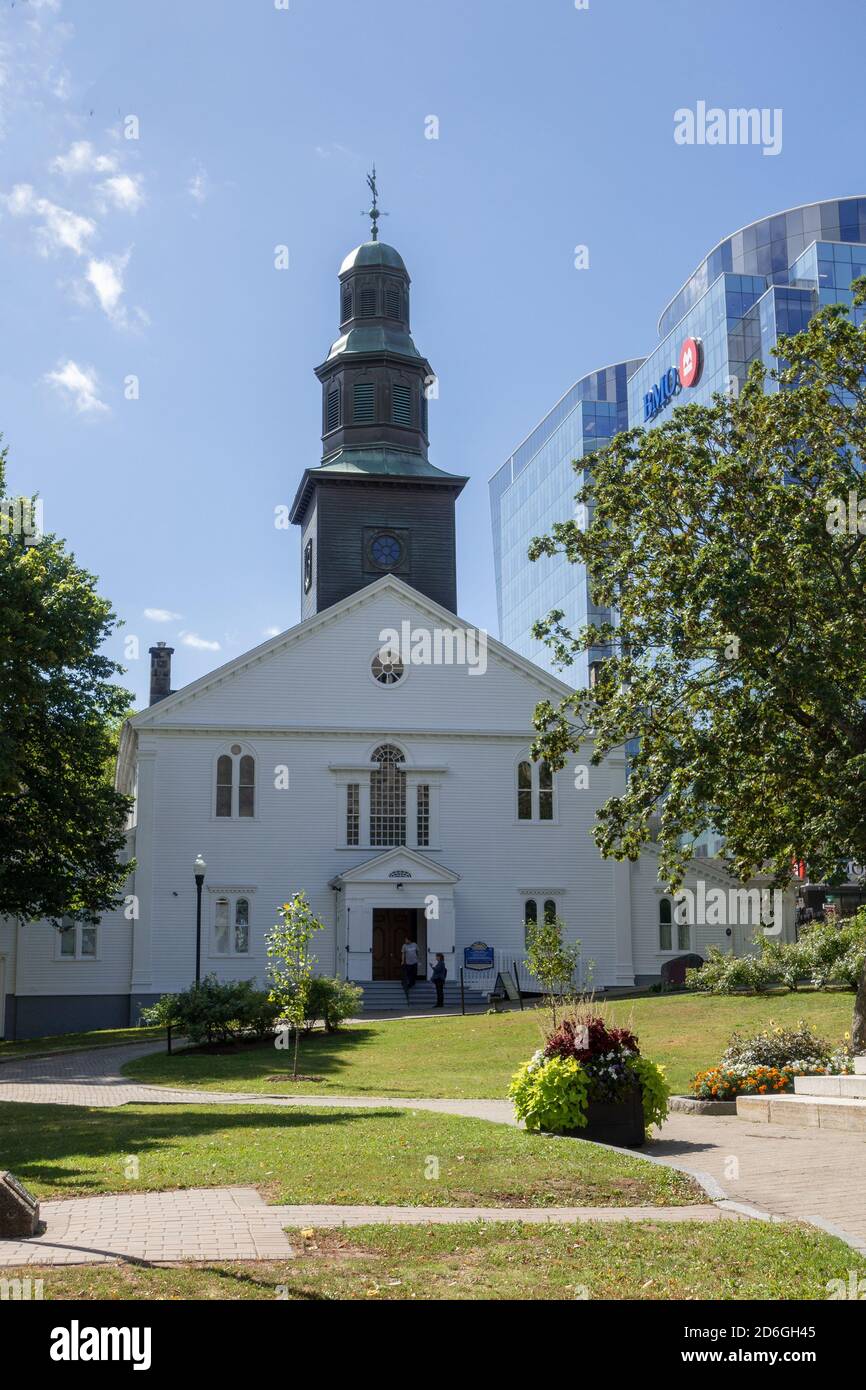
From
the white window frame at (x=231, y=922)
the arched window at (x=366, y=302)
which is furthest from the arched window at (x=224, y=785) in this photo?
the arched window at (x=366, y=302)

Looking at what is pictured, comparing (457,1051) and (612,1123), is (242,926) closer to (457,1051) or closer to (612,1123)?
(457,1051)

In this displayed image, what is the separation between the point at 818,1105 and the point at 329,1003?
16.9 meters

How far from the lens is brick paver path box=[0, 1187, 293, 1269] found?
803cm

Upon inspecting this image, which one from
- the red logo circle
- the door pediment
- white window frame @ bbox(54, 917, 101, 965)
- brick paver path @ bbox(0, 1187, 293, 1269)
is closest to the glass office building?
the red logo circle

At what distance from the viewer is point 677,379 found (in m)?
83.8

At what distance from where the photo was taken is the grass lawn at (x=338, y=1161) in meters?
10.7

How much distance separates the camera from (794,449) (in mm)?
22281

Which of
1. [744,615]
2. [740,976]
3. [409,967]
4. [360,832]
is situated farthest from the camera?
[360,832]

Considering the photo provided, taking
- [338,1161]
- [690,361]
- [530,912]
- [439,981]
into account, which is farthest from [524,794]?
[690,361]

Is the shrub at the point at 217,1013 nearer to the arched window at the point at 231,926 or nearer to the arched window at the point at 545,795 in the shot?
the arched window at the point at 231,926

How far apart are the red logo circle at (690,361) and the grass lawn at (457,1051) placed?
5532cm

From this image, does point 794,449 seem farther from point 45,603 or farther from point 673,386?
point 673,386

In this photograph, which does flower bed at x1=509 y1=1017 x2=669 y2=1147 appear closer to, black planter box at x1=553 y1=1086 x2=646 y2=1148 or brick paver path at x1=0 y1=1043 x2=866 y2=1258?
black planter box at x1=553 y1=1086 x2=646 y2=1148
